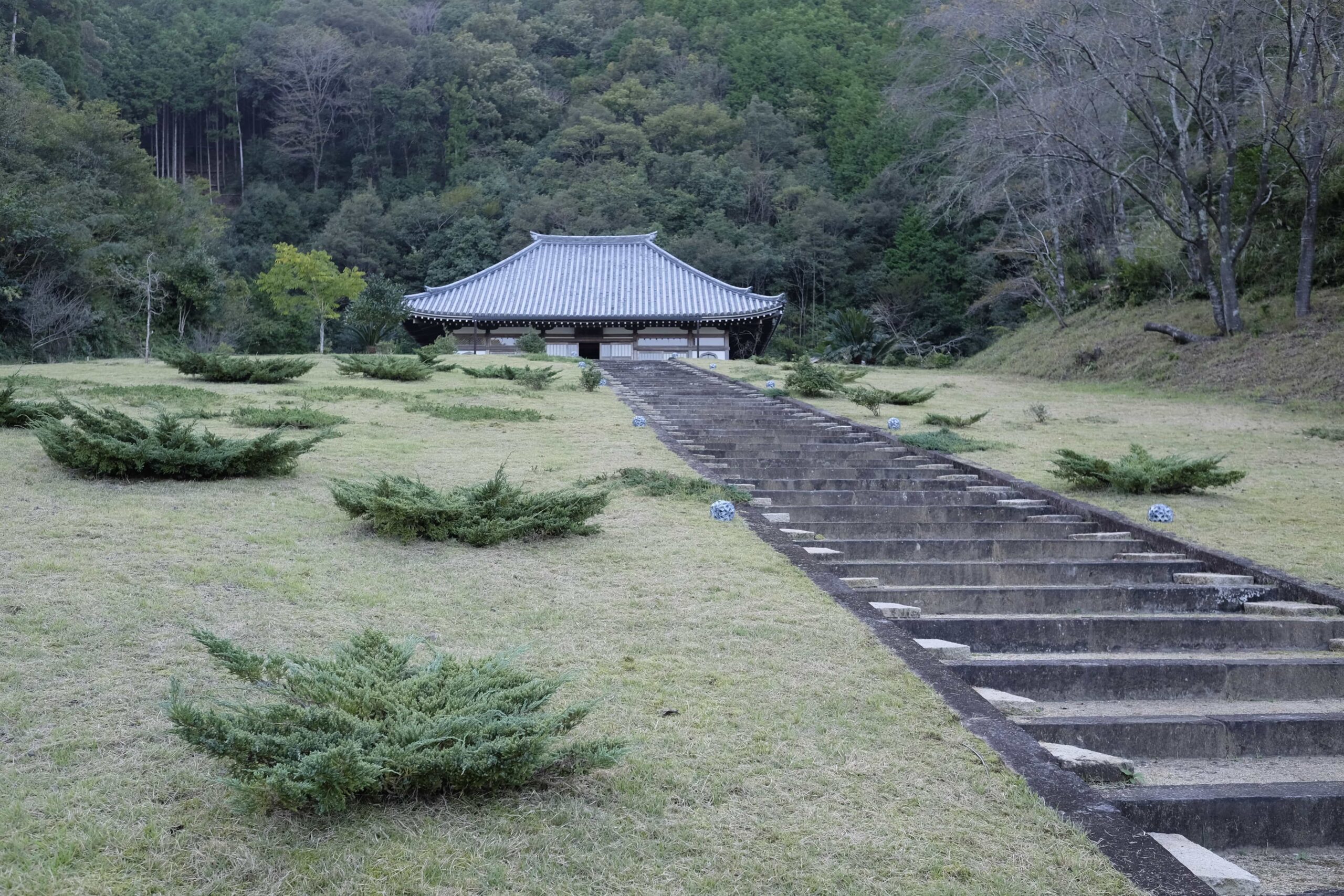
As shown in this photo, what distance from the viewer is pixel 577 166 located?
4844cm

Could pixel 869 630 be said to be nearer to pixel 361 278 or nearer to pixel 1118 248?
pixel 1118 248

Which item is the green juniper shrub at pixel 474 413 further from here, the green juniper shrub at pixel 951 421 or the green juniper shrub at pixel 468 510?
the green juniper shrub at pixel 468 510

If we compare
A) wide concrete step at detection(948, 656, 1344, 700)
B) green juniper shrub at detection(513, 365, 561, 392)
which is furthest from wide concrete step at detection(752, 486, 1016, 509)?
green juniper shrub at detection(513, 365, 561, 392)

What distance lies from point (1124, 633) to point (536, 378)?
440 inches

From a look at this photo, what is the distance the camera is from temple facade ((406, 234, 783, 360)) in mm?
30828

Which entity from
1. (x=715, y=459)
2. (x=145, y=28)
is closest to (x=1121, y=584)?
(x=715, y=459)

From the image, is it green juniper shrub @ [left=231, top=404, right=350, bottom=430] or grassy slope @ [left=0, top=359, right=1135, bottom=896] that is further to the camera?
green juniper shrub @ [left=231, top=404, right=350, bottom=430]

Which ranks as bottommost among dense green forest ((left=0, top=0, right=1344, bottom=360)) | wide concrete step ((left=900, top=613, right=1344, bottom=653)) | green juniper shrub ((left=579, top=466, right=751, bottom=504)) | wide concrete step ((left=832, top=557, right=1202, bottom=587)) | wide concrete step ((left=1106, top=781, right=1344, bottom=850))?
wide concrete step ((left=1106, top=781, right=1344, bottom=850))

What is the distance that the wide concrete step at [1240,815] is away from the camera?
3004 millimetres

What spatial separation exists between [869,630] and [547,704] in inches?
63.6

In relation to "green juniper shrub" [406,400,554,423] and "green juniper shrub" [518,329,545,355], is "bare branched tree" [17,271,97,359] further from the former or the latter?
"green juniper shrub" [406,400,554,423]

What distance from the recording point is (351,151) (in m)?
54.2

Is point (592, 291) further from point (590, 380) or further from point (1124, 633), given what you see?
point (1124, 633)

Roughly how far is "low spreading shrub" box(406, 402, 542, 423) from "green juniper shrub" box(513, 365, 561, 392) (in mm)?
2861
